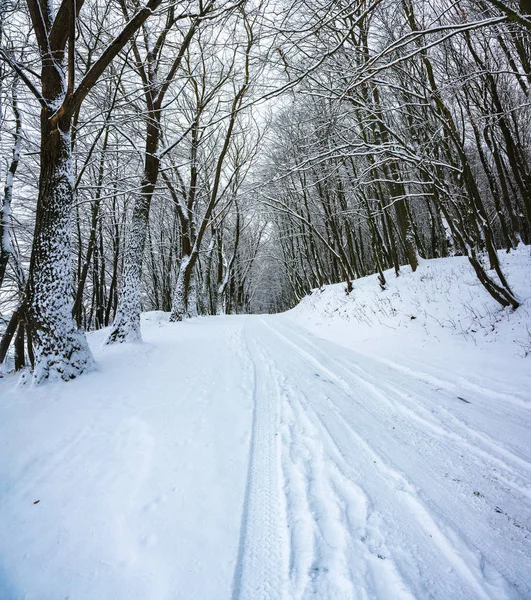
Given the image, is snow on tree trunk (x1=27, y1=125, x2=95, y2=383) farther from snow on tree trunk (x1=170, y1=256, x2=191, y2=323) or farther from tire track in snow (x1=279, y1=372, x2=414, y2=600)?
snow on tree trunk (x1=170, y1=256, x2=191, y2=323)

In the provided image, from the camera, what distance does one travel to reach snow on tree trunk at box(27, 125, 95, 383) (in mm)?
3873

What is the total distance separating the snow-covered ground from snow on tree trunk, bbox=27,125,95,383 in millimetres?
421

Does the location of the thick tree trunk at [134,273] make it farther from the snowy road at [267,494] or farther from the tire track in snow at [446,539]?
the tire track in snow at [446,539]

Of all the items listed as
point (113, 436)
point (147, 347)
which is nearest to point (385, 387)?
point (113, 436)

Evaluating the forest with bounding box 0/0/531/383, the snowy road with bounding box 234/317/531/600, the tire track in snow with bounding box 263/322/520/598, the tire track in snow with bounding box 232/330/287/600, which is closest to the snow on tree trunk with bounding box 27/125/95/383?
the forest with bounding box 0/0/531/383

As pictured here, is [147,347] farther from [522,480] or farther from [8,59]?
[522,480]

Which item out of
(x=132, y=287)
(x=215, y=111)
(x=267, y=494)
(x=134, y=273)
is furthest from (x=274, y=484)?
(x=215, y=111)

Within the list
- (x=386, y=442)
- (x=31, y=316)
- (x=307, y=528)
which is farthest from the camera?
(x=31, y=316)

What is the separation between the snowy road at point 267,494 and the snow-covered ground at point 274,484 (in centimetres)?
1

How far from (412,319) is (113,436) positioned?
630cm

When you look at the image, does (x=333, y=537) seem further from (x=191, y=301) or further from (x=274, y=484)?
(x=191, y=301)

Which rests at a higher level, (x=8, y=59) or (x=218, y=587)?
(x=8, y=59)

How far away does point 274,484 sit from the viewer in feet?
6.11

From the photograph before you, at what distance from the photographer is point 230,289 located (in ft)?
77.4
